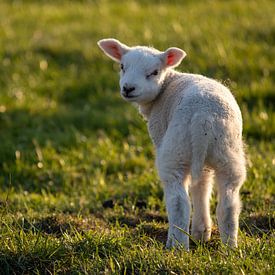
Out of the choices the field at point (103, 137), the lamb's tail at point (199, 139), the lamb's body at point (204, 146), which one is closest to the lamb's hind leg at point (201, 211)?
the field at point (103, 137)

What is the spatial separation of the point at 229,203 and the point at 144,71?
149cm

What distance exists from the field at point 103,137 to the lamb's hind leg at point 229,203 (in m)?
0.13

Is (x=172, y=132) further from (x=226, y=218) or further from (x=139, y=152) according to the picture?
(x=139, y=152)

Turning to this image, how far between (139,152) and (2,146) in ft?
5.78

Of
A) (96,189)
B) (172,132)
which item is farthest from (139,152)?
(172,132)

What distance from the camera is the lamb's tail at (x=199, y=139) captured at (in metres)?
4.91

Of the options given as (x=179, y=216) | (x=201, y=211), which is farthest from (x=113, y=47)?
(x=179, y=216)

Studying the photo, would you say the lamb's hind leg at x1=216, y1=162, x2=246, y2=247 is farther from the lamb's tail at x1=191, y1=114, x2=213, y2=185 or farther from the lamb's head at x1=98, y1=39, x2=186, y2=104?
the lamb's head at x1=98, y1=39, x2=186, y2=104

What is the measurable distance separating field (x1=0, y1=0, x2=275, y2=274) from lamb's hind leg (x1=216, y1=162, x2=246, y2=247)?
13 cm

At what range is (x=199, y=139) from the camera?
491 cm

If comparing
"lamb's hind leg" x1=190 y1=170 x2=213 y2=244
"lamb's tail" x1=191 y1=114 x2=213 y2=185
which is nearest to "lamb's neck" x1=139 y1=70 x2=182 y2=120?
"lamb's hind leg" x1=190 y1=170 x2=213 y2=244

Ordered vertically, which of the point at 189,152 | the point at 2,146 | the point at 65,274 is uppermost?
Result: the point at 189,152

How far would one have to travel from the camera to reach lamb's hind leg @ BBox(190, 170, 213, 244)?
581 centimetres

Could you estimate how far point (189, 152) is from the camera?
198 inches
